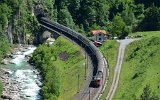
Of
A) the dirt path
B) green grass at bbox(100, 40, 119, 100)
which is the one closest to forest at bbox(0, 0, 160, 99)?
the dirt path

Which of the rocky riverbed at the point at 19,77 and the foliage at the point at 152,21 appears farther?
the foliage at the point at 152,21

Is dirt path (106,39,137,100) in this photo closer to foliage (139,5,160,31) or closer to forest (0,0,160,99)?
forest (0,0,160,99)

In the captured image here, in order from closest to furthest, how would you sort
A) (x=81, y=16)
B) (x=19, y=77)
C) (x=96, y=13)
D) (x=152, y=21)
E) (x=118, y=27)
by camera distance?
(x=19, y=77) < (x=118, y=27) < (x=152, y=21) < (x=96, y=13) < (x=81, y=16)

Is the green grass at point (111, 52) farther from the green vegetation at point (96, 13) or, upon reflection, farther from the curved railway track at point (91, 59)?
the green vegetation at point (96, 13)

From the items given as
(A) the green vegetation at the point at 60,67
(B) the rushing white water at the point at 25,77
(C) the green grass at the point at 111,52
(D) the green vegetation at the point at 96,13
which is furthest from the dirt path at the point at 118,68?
(D) the green vegetation at the point at 96,13

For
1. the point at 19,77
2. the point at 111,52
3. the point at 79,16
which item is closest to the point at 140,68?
the point at 111,52

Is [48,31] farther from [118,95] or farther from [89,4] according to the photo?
[118,95]

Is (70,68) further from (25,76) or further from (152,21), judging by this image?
(152,21)
